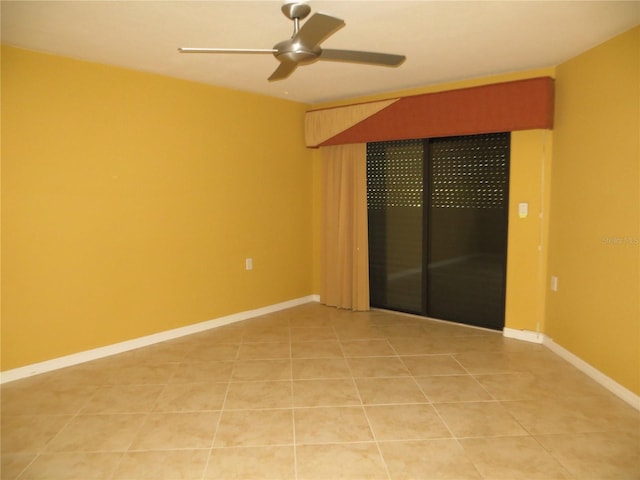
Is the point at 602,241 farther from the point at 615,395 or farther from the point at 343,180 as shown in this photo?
the point at 343,180

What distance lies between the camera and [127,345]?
3.79m

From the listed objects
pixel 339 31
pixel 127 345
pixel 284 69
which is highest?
pixel 339 31

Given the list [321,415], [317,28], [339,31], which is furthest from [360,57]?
[321,415]

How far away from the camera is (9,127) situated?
307 centimetres

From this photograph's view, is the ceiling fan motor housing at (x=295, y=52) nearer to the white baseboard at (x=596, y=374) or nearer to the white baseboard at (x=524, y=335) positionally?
the white baseboard at (x=596, y=374)

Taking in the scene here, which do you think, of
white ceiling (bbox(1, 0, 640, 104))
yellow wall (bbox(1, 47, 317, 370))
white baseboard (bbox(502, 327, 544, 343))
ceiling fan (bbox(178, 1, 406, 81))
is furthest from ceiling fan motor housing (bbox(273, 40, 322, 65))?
white baseboard (bbox(502, 327, 544, 343))

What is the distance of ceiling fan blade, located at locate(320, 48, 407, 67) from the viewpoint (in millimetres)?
2396

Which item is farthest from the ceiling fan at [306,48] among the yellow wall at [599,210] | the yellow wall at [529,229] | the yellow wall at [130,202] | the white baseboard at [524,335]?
the white baseboard at [524,335]

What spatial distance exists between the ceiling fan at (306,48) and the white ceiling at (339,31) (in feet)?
0.53

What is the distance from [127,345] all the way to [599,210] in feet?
12.2

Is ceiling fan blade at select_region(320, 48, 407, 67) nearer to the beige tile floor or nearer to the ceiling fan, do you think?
the ceiling fan

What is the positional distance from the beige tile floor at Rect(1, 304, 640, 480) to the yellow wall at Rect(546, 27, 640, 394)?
0.33 meters

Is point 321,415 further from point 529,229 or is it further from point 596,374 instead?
point 529,229

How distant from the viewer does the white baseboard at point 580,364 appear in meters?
2.84
